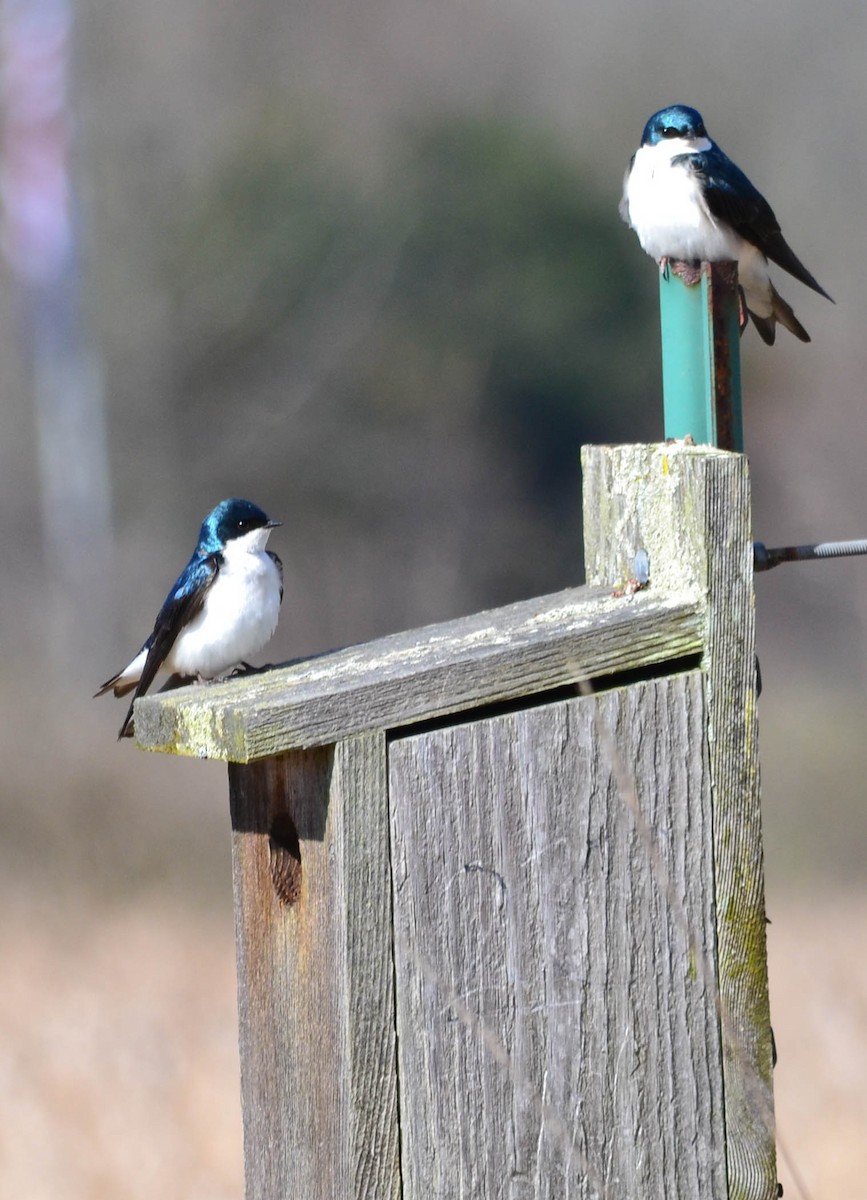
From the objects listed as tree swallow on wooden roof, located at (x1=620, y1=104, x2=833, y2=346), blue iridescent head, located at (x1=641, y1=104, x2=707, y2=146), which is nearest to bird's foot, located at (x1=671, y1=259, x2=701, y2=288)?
tree swallow on wooden roof, located at (x1=620, y1=104, x2=833, y2=346)

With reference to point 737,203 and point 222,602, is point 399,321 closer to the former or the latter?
point 737,203

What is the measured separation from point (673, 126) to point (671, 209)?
41cm

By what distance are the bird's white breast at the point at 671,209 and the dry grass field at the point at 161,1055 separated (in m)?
2.86

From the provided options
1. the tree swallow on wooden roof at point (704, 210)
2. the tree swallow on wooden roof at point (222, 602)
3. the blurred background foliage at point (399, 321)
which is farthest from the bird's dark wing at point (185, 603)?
the blurred background foliage at point (399, 321)

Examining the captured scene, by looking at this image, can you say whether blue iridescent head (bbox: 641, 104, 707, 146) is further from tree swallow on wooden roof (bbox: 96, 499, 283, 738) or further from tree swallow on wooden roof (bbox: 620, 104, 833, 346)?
tree swallow on wooden roof (bbox: 96, 499, 283, 738)

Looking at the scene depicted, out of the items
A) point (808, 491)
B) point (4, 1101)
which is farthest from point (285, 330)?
point (4, 1101)

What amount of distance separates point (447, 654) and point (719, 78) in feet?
59.2

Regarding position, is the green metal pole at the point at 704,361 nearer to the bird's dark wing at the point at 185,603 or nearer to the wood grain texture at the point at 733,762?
the wood grain texture at the point at 733,762

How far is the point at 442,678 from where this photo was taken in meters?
1.64

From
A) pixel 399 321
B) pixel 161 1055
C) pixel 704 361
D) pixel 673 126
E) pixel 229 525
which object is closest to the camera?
pixel 704 361

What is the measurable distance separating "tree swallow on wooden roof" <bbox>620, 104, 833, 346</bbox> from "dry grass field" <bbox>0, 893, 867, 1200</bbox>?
9.12ft

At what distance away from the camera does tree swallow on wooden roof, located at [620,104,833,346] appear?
109 inches

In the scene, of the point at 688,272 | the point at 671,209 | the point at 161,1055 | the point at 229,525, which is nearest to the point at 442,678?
the point at 688,272

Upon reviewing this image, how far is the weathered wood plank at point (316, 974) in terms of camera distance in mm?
1637
